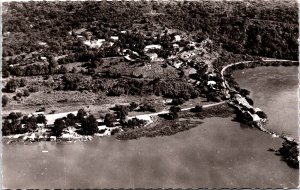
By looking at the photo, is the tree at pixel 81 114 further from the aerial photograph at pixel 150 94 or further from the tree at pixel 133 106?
the tree at pixel 133 106

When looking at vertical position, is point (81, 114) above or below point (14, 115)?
above

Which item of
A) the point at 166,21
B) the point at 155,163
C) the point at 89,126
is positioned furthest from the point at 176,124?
the point at 166,21

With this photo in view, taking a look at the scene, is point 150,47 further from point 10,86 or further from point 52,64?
point 10,86

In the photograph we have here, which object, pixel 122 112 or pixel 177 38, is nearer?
pixel 122 112

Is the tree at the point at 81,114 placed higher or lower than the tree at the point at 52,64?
lower

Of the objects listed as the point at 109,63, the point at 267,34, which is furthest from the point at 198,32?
the point at 109,63

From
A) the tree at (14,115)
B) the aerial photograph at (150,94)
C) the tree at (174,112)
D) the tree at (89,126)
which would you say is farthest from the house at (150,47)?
the tree at (14,115)

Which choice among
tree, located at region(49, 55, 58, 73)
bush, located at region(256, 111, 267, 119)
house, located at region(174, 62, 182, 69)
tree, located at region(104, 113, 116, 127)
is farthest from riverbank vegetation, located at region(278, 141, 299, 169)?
tree, located at region(49, 55, 58, 73)

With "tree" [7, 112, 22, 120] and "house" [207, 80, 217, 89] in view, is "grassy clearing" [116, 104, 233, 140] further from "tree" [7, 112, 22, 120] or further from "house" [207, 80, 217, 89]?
"tree" [7, 112, 22, 120]
